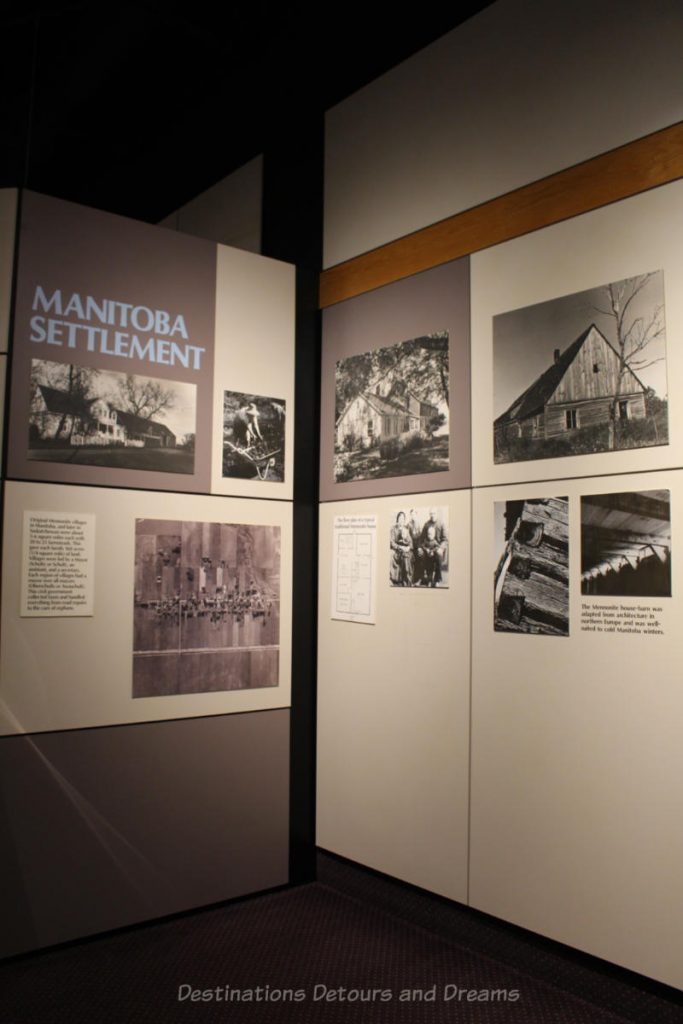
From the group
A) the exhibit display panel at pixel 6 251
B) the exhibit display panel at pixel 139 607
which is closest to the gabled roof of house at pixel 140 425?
the exhibit display panel at pixel 139 607

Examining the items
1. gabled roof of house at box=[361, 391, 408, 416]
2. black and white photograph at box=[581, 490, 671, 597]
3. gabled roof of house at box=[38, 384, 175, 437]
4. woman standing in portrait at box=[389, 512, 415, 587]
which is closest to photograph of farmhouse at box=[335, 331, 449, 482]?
gabled roof of house at box=[361, 391, 408, 416]

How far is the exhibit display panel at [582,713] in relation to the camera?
2412 mm

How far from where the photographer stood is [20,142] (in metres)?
4.82

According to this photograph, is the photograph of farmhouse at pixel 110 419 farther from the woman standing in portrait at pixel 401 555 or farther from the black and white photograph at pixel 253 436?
the woman standing in portrait at pixel 401 555

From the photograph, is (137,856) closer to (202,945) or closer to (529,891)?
(202,945)

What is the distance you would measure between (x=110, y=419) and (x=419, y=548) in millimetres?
1281

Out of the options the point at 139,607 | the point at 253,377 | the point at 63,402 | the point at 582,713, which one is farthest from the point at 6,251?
the point at 582,713

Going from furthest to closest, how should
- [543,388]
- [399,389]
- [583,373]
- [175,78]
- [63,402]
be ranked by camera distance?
[175,78], [399,389], [63,402], [543,388], [583,373]

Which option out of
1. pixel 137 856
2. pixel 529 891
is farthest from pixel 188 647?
pixel 529 891

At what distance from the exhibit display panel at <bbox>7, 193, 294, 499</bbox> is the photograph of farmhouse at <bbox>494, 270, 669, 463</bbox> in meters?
1.03

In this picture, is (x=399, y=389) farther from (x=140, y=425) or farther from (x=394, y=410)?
(x=140, y=425)

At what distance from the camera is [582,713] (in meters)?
2.62

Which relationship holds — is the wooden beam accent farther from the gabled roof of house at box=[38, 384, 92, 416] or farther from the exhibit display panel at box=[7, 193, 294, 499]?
the gabled roof of house at box=[38, 384, 92, 416]

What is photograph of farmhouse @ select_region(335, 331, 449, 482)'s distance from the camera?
3.17 meters
